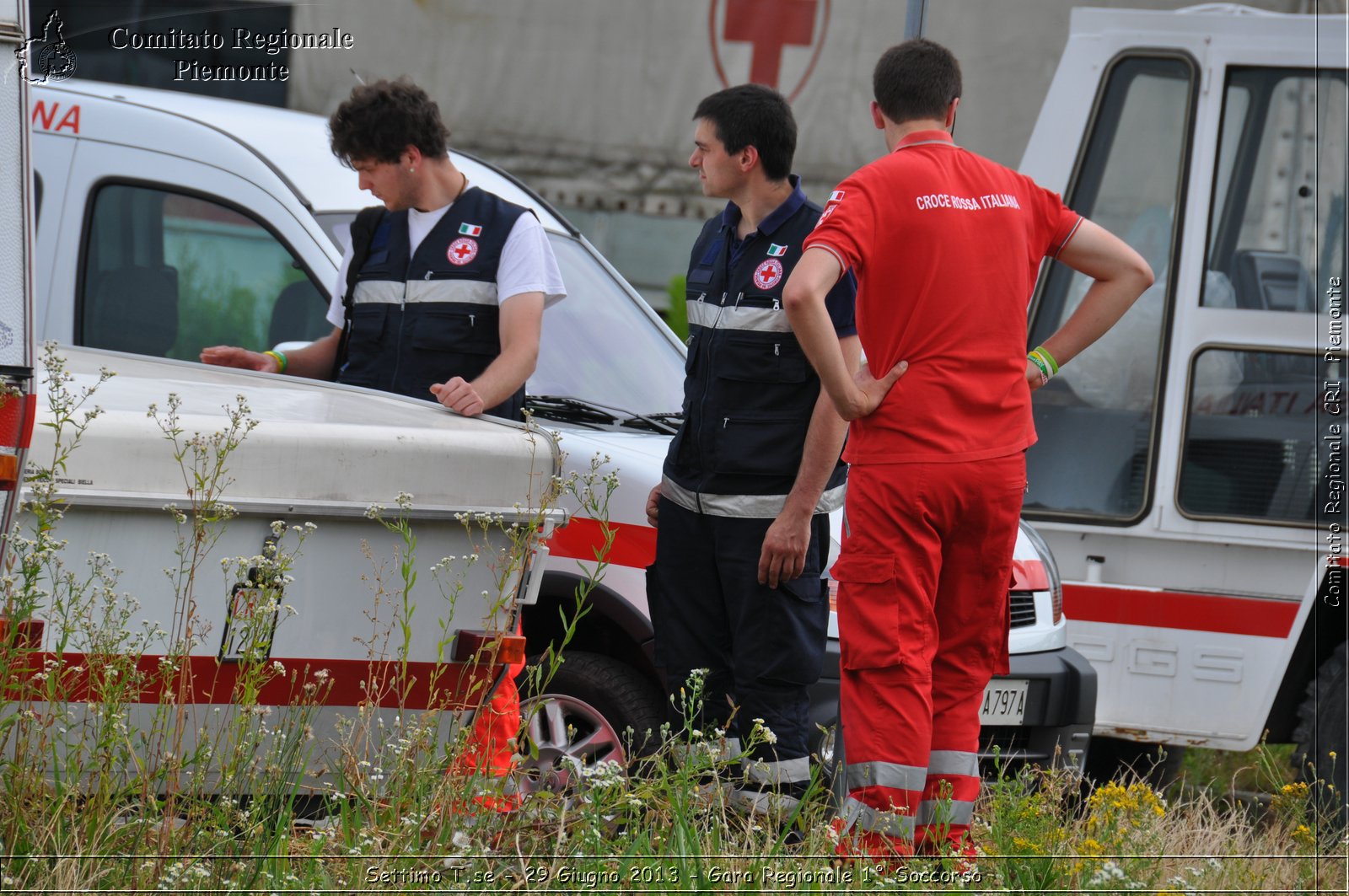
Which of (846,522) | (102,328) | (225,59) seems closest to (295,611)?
(846,522)

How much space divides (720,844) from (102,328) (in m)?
3.09

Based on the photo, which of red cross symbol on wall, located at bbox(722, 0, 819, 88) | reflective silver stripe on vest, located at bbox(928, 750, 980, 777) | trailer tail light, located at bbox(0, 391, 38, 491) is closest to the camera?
trailer tail light, located at bbox(0, 391, 38, 491)

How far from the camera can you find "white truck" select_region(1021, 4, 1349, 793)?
5.71 metres

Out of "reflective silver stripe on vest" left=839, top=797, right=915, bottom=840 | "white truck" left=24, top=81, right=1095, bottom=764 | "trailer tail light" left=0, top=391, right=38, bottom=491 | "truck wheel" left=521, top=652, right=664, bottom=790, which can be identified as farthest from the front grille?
"trailer tail light" left=0, top=391, right=38, bottom=491

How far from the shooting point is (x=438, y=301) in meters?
4.30

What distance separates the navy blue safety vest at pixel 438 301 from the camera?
4.30 m

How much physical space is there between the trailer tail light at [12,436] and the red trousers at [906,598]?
6.01ft

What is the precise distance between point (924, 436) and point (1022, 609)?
1.51 meters

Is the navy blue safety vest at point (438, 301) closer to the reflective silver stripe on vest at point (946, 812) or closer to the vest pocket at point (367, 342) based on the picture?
the vest pocket at point (367, 342)

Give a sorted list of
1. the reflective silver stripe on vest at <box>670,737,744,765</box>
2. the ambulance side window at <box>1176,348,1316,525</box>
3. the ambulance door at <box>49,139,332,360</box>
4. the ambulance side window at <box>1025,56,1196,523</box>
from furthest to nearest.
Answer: the ambulance side window at <box>1025,56,1196,523</box> < the ambulance side window at <box>1176,348,1316,525</box> < the ambulance door at <box>49,139,332,360</box> < the reflective silver stripe on vest at <box>670,737,744,765</box>

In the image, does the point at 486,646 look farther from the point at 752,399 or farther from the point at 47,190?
the point at 47,190

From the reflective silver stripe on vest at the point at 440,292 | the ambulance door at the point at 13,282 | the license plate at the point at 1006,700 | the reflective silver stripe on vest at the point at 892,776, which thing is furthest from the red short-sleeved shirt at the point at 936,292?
the ambulance door at the point at 13,282

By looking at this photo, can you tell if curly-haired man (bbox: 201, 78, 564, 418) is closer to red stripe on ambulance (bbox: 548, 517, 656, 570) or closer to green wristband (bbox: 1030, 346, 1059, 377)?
red stripe on ambulance (bbox: 548, 517, 656, 570)

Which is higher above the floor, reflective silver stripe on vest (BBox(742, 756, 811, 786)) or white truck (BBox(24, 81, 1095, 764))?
white truck (BBox(24, 81, 1095, 764))
